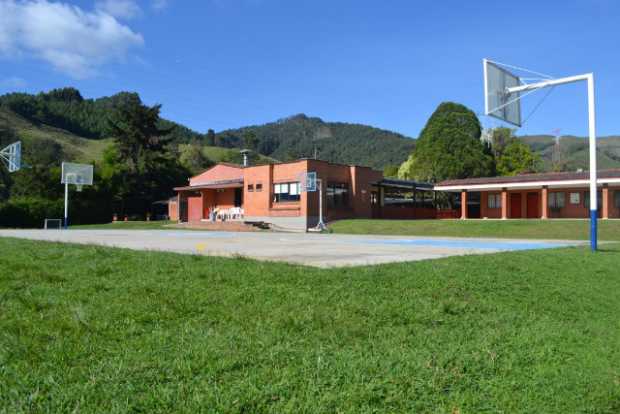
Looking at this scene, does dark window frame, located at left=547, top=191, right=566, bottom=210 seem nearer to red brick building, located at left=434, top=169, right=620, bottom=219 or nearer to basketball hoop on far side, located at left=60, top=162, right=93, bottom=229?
red brick building, located at left=434, top=169, right=620, bottom=219

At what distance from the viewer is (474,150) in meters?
66.7

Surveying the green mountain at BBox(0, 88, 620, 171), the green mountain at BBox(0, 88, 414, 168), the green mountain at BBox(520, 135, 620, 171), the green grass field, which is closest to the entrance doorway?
the green grass field

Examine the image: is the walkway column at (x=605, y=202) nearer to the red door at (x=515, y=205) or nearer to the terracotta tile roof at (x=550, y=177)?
the terracotta tile roof at (x=550, y=177)

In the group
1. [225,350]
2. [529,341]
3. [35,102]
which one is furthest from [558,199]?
[35,102]

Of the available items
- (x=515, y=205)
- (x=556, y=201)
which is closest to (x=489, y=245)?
(x=556, y=201)

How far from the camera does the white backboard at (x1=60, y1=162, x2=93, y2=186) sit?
1753 inches

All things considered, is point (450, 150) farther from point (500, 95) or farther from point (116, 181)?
point (500, 95)

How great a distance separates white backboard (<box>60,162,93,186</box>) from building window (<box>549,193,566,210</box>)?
40.0 metres

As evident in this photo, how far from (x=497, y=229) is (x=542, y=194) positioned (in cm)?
1167

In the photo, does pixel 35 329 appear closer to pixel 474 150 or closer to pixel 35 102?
pixel 474 150

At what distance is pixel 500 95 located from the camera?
16812 mm

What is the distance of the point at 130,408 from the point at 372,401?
164 centimetres

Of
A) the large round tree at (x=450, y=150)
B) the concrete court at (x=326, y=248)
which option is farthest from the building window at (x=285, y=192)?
the large round tree at (x=450, y=150)

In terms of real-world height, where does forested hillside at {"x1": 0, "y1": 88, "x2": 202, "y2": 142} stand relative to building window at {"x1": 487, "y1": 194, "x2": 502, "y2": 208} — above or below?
above
